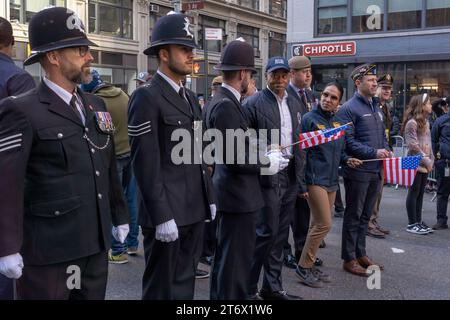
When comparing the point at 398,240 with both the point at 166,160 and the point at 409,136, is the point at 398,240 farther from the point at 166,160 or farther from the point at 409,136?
the point at 166,160

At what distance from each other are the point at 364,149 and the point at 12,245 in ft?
13.3

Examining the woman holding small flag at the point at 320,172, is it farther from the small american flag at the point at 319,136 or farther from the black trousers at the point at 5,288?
the black trousers at the point at 5,288

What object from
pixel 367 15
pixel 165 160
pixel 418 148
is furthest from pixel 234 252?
pixel 367 15

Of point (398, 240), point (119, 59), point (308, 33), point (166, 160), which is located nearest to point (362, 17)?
point (308, 33)

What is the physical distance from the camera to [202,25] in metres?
33.7

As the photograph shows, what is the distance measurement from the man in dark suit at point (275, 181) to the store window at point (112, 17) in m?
23.3

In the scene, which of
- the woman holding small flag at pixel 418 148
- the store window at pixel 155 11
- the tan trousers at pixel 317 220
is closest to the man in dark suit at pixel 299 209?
the tan trousers at pixel 317 220

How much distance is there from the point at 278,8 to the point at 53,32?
41.2m

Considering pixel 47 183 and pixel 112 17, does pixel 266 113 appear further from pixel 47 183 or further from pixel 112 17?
pixel 112 17

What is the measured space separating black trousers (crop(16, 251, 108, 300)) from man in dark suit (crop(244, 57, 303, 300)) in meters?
1.89

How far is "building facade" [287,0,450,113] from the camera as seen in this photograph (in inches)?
746

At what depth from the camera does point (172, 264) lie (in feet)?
11.3

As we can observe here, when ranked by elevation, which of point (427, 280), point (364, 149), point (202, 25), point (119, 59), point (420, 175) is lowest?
point (427, 280)

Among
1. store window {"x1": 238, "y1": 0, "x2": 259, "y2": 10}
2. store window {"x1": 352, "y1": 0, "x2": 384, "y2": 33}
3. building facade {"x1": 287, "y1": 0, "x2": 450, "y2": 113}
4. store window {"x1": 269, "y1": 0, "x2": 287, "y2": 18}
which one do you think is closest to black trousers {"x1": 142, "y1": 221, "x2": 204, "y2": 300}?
building facade {"x1": 287, "y1": 0, "x2": 450, "y2": 113}
